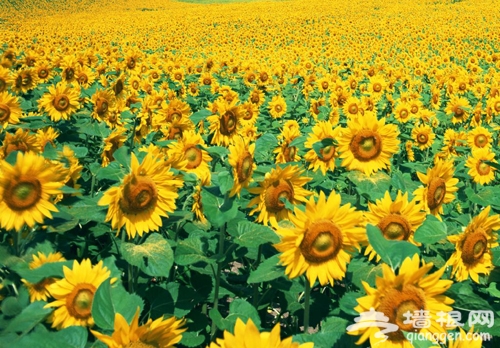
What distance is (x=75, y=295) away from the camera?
5.98 ft

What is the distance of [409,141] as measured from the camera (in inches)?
280

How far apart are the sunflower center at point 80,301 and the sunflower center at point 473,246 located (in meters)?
1.74

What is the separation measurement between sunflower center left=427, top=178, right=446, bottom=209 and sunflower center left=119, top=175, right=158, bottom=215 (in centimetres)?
168

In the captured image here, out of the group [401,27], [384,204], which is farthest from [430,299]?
[401,27]

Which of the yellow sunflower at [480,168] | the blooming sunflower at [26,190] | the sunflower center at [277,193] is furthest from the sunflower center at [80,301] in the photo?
the yellow sunflower at [480,168]

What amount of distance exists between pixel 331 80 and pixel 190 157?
7727 mm

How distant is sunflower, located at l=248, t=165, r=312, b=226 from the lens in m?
2.39

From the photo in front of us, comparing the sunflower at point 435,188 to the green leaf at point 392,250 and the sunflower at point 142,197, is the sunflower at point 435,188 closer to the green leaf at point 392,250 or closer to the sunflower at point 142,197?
the green leaf at point 392,250

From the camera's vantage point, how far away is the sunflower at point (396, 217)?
2275 mm

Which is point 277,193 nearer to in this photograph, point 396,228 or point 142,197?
point 396,228

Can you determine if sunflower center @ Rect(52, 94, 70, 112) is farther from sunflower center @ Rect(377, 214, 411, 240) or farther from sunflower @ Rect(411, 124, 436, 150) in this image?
sunflower @ Rect(411, 124, 436, 150)

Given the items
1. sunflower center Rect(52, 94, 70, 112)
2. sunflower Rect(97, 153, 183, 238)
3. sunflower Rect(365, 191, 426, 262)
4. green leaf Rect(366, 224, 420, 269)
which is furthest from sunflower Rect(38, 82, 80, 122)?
green leaf Rect(366, 224, 420, 269)

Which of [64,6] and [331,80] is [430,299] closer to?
[331,80]

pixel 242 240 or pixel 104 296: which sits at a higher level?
pixel 104 296
